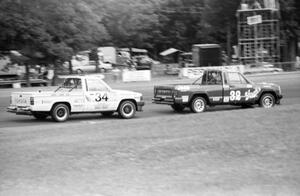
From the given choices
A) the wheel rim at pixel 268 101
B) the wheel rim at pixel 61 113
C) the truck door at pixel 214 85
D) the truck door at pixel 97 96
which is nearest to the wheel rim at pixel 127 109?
the truck door at pixel 97 96

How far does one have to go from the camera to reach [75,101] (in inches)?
695

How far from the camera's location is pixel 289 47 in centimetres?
5969

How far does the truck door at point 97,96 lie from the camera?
18016mm

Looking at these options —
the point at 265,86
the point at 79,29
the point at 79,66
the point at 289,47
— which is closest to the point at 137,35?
the point at 79,66

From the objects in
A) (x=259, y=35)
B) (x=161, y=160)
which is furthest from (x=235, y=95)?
(x=259, y=35)

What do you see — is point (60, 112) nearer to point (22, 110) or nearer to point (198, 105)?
point (22, 110)

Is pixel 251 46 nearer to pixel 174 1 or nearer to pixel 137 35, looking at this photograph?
pixel 137 35

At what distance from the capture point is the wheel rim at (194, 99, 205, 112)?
768 inches

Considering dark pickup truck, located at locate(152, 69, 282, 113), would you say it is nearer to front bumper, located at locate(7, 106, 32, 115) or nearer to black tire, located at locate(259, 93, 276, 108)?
black tire, located at locate(259, 93, 276, 108)

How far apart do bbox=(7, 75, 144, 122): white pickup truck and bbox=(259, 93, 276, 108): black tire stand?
4.77m

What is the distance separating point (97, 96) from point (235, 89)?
205 inches

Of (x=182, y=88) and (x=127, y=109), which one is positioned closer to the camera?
(x=127, y=109)

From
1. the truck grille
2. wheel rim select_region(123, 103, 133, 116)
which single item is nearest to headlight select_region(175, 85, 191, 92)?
the truck grille

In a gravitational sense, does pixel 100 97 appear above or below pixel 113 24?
below
